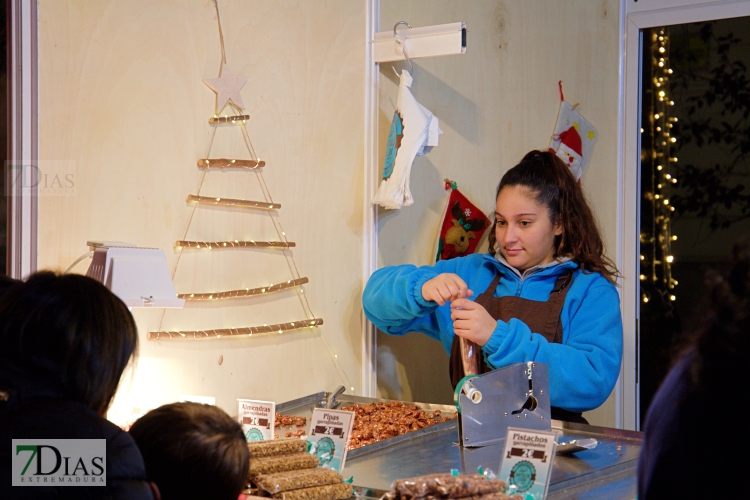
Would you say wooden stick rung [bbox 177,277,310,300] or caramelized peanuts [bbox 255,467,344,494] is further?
wooden stick rung [bbox 177,277,310,300]

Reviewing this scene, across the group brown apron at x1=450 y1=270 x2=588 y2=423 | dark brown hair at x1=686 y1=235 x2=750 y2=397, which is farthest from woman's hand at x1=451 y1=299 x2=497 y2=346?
dark brown hair at x1=686 y1=235 x2=750 y2=397

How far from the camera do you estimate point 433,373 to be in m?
3.40

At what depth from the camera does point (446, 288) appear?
2461 millimetres

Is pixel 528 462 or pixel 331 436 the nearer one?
pixel 528 462

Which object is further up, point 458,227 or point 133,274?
point 458,227

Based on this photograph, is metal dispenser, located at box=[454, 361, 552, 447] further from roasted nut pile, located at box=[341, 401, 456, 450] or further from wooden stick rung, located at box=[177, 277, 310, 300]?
wooden stick rung, located at box=[177, 277, 310, 300]

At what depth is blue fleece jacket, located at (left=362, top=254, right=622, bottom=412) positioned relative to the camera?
7.64 feet

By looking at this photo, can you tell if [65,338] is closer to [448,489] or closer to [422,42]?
[448,489]

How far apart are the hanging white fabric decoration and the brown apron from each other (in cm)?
48

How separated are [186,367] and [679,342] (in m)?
1.72

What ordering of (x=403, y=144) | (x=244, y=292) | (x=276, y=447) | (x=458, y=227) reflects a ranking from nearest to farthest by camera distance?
1. (x=276, y=447)
2. (x=244, y=292)
3. (x=403, y=144)
4. (x=458, y=227)

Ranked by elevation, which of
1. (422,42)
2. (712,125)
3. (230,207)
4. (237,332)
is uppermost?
(422,42)

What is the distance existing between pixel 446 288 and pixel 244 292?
2.12 ft

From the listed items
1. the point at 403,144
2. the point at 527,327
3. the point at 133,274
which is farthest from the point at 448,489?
the point at 403,144
